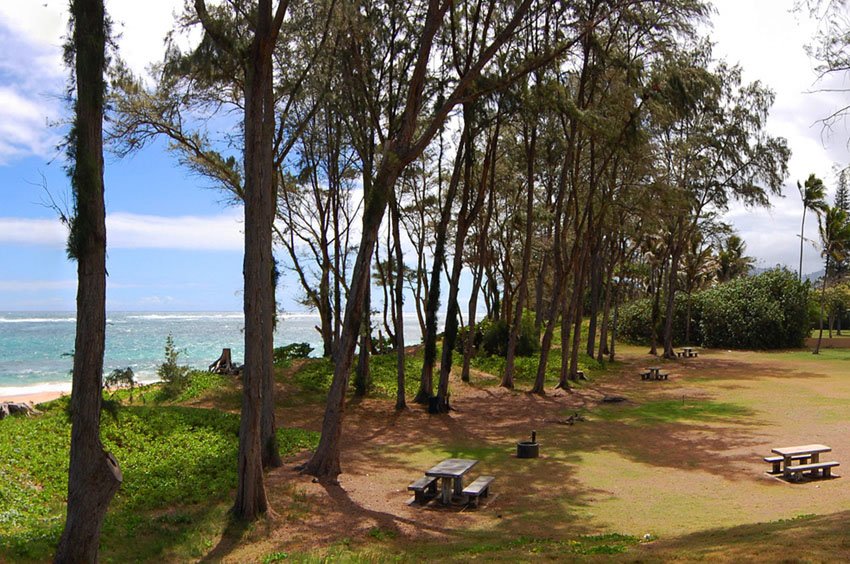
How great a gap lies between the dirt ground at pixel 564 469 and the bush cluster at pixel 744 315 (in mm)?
17078

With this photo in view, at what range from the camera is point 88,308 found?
21.1ft

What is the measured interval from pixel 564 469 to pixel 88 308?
8.72 m

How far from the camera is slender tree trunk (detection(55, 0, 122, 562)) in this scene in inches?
249

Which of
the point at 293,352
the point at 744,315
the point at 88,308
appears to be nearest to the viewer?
the point at 88,308

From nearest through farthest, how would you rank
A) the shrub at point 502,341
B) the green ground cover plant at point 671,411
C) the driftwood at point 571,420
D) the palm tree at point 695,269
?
1. the driftwood at point 571,420
2. the green ground cover plant at point 671,411
3. the shrub at point 502,341
4. the palm tree at point 695,269

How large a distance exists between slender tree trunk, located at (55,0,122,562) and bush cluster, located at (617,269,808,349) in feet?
125

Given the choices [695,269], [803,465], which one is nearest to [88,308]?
[803,465]

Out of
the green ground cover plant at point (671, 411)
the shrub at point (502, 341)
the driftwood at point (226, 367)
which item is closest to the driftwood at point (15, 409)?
the driftwood at point (226, 367)

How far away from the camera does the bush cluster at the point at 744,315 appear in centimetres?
3947

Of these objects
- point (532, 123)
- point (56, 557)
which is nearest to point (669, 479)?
point (56, 557)

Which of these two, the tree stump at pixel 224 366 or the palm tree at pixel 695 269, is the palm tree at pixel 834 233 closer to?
the palm tree at pixel 695 269

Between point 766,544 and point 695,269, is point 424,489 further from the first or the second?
point 695,269

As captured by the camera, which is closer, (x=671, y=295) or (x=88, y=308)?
(x=88, y=308)

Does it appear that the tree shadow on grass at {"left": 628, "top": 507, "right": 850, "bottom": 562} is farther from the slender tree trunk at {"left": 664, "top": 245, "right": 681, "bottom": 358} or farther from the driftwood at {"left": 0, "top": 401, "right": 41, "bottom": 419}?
the slender tree trunk at {"left": 664, "top": 245, "right": 681, "bottom": 358}
